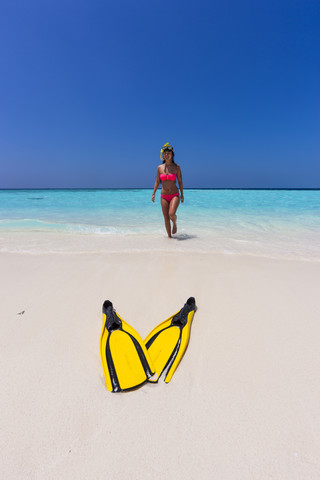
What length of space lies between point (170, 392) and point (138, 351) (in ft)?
1.22

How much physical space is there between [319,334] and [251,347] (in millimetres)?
658

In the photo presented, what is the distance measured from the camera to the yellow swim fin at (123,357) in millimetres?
1418

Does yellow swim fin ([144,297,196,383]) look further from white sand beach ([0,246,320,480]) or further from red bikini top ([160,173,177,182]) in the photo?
red bikini top ([160,173,177,182])

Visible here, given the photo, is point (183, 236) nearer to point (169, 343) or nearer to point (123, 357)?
point (169, 343)

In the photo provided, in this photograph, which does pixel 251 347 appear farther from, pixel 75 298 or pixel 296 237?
pixel 296 237

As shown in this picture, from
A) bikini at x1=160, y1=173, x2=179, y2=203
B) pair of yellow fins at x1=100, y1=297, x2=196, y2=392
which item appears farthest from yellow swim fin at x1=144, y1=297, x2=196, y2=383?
bikini at x1=160, y1=173, x2=179, y2=203

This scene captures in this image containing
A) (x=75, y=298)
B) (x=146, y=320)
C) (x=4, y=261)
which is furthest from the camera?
(x=4, y=261)

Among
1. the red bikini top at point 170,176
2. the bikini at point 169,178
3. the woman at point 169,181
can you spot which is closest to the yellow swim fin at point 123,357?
the woman at point 169,181

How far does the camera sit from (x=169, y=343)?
1739mm

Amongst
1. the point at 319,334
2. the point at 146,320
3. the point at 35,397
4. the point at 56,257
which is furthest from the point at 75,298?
the point at 319,334

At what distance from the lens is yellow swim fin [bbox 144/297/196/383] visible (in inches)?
60.7

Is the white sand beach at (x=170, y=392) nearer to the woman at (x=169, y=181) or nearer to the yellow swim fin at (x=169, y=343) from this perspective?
the yellow swim fin at (x=169, y=343)

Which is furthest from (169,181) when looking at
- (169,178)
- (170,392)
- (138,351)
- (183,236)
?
(170,392)

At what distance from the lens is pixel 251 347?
175cm
